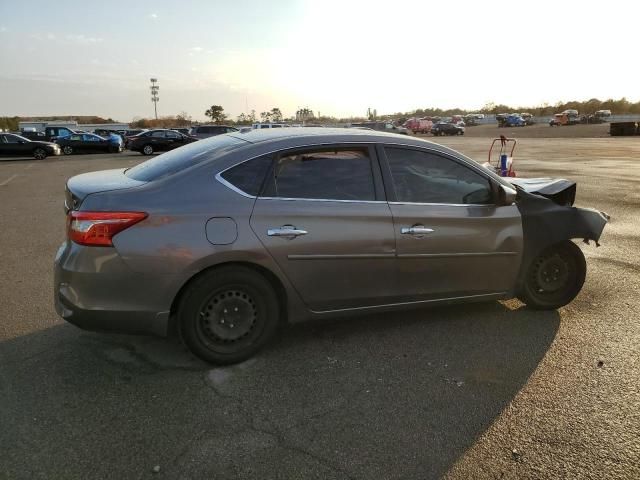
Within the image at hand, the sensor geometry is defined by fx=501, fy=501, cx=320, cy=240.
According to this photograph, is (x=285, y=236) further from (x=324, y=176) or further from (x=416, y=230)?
(x=416, y=230)

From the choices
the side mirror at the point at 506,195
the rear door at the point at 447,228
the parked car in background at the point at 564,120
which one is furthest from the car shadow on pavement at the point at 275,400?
the parked car in background at the point at 564,120

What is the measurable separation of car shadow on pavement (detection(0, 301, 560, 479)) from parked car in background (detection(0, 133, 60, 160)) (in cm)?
2727

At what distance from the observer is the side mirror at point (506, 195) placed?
4180 mm

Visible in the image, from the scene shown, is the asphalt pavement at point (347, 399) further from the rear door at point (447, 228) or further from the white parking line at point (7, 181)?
the white parking line at point (7, 181)

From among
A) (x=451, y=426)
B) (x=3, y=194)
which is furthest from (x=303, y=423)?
(x=3, y=194)

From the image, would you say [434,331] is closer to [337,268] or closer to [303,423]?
[337,268]

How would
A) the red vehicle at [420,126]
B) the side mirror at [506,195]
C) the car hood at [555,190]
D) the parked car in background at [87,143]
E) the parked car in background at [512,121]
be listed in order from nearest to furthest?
the side mirror at [506,195], the car hood at [555,190], the parked car in background at [87,143], the red vehicle at [420,126], the parked car in background at [512,121]

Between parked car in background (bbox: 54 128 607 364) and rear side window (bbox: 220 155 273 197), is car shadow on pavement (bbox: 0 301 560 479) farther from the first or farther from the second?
rear side window (bbox: 220 155 273 197)

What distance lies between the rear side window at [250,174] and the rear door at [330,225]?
0.05m

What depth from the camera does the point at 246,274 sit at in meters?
3.52

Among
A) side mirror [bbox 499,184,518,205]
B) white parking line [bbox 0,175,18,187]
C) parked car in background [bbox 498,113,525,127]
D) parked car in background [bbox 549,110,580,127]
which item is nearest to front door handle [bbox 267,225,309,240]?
side mirror [bbox 499,184,518,205]

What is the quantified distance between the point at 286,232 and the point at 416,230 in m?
1.06

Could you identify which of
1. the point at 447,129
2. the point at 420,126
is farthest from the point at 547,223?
the point at 420,126

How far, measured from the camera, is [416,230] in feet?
12.8
